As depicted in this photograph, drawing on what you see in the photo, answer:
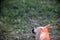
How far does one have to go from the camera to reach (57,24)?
652cm

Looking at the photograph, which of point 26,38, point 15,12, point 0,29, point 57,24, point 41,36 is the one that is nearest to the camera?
point 41,36

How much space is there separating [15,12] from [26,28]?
3.77 feet

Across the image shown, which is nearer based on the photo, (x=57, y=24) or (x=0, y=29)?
(x=0, y=29)

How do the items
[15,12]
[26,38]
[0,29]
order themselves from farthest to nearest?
[15,12]
[0,29]
[26,38]

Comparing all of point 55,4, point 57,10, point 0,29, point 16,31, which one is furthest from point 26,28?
point 55,4

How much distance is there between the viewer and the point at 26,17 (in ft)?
23.0

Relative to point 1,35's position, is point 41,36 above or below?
above

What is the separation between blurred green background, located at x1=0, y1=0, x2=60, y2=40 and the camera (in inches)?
235

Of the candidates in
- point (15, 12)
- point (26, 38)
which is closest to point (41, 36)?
point (26, 38)

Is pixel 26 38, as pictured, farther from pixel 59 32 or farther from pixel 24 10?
pixel 24 10

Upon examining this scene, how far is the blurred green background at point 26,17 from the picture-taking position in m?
5.98

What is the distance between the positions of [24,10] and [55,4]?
4.55 ft

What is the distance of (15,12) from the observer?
7277mm

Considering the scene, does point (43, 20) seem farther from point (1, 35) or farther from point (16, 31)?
point (1, 35)
